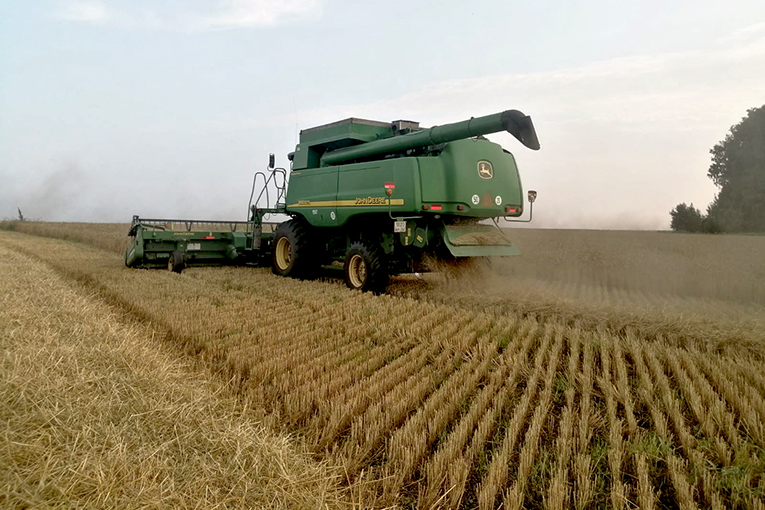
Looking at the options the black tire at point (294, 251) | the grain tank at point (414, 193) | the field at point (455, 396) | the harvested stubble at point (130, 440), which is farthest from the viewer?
the black tire at point (294, 251)

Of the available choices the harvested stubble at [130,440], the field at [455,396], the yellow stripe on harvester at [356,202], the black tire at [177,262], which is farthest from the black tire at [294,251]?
the harvested stubble at [130,440]

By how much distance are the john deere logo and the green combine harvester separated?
0.06ft

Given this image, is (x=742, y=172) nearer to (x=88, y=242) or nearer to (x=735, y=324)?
(x=735, y=324)

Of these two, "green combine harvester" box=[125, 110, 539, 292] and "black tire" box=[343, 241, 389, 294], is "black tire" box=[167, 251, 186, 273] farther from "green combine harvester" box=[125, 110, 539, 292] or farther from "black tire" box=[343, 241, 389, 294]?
"black tire" box=[343, 241, 389, 294]

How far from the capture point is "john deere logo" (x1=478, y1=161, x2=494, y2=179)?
7.55m

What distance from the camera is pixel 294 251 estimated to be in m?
9.58

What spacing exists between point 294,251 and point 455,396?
674 cm

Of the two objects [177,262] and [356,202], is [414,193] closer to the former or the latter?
[356,202]

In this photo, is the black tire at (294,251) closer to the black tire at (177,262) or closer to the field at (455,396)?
the black tire at (177,262)

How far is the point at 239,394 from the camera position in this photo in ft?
11.3

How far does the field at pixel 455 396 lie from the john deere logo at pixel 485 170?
1.74 m

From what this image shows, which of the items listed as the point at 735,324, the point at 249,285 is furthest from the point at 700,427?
the point at 249,285

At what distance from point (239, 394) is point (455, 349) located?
1888mm

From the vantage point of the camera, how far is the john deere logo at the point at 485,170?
7.55 m
